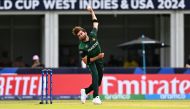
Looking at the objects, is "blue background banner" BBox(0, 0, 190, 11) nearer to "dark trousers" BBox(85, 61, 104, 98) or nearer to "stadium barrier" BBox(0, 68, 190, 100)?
"stadium barrier" BBox(0, 68, 190, 100)

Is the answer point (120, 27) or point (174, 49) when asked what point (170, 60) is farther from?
point (120, 27)

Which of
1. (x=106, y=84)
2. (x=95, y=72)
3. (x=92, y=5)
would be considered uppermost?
(x=92, y=5)

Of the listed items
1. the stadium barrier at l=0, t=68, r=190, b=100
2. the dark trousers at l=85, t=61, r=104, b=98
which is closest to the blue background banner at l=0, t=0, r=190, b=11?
the stadium barrier at l=0, t=68, r=190, b=100

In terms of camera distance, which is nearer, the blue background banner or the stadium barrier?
the stadium barrier

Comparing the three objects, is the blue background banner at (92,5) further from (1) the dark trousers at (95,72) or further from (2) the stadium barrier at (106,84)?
(1) the dark trousers at (95,72)

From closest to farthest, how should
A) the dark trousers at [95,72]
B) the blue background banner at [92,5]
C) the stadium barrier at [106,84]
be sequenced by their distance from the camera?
the dark trousers at [95,72] → the stadium barrier at [106,84] → the blue background banner at [92,5]

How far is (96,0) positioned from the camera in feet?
93.4

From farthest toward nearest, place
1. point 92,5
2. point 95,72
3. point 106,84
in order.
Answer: point 92,5, point 106,84, point 95,72

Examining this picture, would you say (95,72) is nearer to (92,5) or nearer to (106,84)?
(106,84)

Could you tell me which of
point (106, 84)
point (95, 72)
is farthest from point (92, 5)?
point (95, 72)

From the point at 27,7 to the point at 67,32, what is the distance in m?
6.57

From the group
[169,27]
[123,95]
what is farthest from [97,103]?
[169,27]

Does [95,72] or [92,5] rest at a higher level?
[92,5]

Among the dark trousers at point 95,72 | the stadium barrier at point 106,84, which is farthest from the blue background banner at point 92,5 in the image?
the dark trousers at point 95,72
